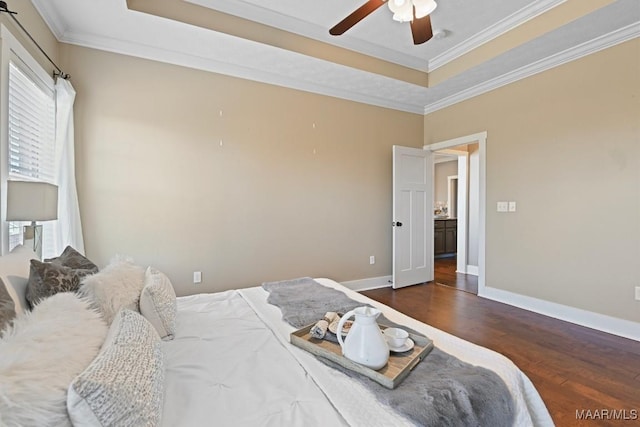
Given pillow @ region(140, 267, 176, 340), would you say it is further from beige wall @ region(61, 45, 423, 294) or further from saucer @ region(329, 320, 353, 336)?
beige wall @ region(61, 45, 423, 294)

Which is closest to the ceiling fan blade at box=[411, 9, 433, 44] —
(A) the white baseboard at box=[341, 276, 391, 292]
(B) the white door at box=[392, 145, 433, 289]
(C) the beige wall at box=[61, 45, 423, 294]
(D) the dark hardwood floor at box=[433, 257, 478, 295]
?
(C) the beige wall at box=[61, 45, 423, 294]

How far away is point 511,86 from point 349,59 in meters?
2.01

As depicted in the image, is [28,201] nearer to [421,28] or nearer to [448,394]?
[448,394]

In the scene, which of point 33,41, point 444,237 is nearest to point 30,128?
point 33,41

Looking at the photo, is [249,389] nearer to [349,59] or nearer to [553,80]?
[349,59]

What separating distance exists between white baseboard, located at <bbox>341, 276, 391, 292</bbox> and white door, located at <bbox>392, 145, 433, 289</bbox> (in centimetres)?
23

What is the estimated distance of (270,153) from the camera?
142 inches

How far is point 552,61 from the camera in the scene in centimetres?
320

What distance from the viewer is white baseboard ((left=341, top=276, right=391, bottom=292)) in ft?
13.8

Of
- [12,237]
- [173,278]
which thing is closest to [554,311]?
[173,278]

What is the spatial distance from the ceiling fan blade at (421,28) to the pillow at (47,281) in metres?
2.45

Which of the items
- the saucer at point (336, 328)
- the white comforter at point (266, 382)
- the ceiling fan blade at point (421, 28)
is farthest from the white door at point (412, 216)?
the saucer at point (336, 328)

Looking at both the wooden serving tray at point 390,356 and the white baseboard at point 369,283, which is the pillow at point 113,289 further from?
the white baseboard at point 369,283

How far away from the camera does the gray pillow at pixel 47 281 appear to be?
1.20 metres
